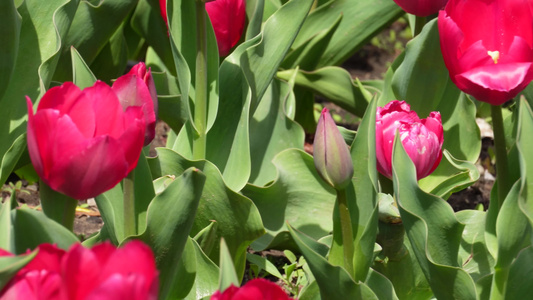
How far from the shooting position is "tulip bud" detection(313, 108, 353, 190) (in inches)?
43.8

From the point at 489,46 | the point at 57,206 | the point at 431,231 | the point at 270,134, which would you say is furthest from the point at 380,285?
the point at 270,134

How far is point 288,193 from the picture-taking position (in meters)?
1.75

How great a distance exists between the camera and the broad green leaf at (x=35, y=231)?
3.22 ft

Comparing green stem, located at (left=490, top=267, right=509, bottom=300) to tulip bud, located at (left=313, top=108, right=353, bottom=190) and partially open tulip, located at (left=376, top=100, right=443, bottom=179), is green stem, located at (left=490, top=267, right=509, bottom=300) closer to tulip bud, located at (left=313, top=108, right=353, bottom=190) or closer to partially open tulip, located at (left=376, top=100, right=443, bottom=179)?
partially open tulip, located at (left=376, top=100, right=443, bottom=179)

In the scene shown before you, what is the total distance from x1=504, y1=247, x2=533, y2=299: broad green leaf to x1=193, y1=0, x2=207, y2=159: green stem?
679 millimetres

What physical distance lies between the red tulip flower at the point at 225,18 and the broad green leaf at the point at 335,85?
380 millimetres

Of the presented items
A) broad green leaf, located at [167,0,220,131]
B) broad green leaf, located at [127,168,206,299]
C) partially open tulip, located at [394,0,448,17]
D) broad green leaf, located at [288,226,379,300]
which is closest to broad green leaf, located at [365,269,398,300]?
broad green leaf, located at [288,226,379,300]

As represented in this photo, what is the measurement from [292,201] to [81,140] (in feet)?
2.85

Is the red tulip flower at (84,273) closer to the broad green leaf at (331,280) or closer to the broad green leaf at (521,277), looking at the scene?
the broad green leaf at (331,280)

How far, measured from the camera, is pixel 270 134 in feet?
6.30

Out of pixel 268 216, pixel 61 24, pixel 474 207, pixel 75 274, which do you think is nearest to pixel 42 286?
pixel 75 274

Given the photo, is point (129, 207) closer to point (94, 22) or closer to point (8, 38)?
point (8, 38)

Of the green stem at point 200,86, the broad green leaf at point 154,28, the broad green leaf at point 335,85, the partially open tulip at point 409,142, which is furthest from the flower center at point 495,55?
the broad green leaf at point 154,28

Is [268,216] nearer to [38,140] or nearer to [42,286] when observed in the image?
[38,140]
